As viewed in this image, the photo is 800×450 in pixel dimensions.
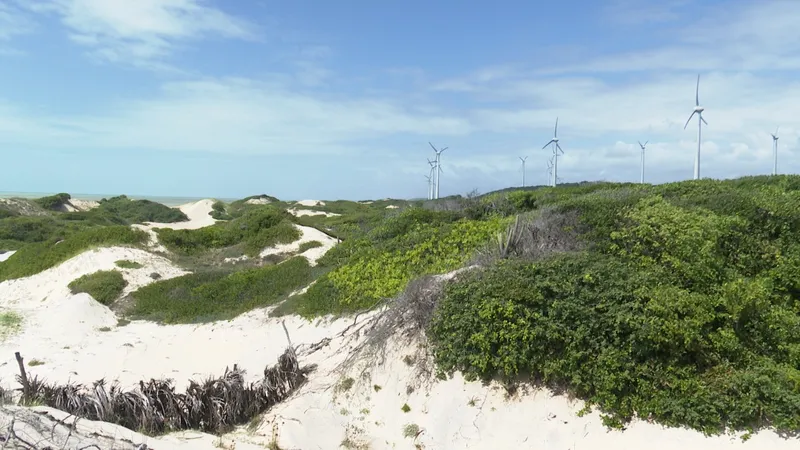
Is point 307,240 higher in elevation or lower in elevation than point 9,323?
higher

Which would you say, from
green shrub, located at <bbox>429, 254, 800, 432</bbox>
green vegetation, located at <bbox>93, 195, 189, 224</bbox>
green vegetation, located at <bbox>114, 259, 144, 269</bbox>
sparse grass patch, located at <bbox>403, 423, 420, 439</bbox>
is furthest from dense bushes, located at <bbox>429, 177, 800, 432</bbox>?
green vegetation, located at <bbox>93, 195, 189, 224</bbox>

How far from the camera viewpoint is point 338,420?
9305 mm

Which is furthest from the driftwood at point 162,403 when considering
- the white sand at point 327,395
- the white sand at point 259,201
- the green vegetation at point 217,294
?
the white sand at point 259,201

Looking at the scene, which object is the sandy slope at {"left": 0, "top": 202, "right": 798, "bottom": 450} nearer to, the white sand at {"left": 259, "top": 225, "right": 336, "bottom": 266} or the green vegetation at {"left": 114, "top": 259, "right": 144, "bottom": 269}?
the green vegetation at {"left": 114, "top": 259, "right": 144, "bottom": 269}

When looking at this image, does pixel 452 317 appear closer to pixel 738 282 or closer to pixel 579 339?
pixel 579 339

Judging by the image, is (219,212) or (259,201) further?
(259,201)

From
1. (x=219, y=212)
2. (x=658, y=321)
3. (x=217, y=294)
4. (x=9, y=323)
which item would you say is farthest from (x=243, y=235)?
(x=219, y=212)

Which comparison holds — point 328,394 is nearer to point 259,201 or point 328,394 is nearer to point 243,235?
point 243,235

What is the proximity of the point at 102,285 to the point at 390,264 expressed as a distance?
476 inches

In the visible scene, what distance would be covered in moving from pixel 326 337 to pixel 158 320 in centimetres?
779

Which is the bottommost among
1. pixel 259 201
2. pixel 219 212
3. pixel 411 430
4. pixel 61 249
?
pixel 411 430

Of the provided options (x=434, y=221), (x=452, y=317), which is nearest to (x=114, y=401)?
(x=452, y=317)

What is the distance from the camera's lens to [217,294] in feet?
60.6

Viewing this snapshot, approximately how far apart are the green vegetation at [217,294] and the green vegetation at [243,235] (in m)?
7.06
